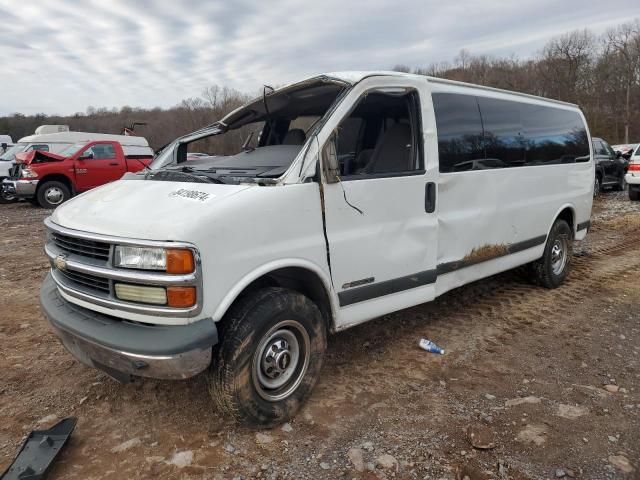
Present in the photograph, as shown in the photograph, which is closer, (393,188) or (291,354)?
(291,354)

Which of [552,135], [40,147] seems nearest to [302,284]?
[552,135]

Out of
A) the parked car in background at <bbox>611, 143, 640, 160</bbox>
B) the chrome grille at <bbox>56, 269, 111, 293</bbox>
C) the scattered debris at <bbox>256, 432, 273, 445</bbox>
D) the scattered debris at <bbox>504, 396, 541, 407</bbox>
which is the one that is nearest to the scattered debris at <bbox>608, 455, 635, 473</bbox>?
the scattered debris at <bbox>504, 396, 541, 407</bbox>

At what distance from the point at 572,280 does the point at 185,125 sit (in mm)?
66114

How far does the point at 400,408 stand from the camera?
314cm

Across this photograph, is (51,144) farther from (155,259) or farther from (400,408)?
(400,408)

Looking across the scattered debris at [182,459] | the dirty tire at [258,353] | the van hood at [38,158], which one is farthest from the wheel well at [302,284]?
the van hood at [38,158]

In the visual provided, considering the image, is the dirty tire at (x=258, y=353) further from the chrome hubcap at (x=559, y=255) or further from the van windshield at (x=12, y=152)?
the van windshield at (x=12, y=152)

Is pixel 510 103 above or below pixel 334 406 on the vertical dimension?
above

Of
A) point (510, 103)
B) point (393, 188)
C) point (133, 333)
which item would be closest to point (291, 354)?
point (133, 333)

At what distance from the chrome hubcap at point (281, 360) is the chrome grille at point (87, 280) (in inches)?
37.3

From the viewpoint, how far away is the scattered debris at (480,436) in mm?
2730

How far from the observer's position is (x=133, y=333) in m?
2.50

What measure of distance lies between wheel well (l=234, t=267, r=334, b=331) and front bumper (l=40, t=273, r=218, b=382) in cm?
50

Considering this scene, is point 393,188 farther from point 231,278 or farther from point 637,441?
point 637,441
